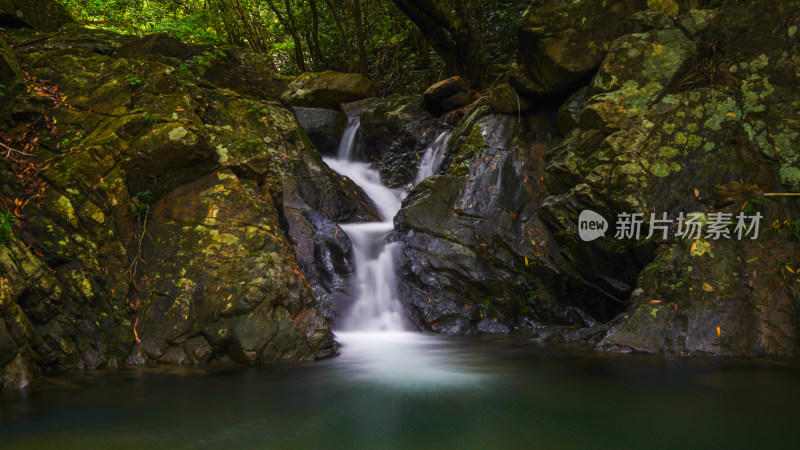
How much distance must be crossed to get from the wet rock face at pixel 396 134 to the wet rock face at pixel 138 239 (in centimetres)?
482

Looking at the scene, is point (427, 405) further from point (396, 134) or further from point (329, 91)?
point (329, 91)

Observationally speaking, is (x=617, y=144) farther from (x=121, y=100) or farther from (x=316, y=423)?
(x=121, y=100)

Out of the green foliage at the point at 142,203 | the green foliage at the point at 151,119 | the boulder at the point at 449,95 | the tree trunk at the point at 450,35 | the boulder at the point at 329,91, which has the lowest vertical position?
the green foliage at the point at 142,203

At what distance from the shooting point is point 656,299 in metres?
4.79

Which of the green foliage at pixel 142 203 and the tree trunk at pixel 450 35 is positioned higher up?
the tree trunk at pixel 450 35

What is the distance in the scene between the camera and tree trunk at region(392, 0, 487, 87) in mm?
Answer: 9750

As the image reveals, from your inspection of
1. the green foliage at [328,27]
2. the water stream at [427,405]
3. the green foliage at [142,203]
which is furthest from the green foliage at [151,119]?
the green foliage at [328,27]

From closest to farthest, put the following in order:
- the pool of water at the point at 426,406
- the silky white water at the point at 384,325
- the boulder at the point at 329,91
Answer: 1. the pool of water at the point at 426,406
2. the silky white water at the point at 384,325
3. the boulder at the point at 329,91

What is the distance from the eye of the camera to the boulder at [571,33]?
6.30m

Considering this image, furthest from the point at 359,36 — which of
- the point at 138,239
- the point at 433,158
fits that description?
the point at 138,239

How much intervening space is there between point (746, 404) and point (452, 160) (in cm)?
588

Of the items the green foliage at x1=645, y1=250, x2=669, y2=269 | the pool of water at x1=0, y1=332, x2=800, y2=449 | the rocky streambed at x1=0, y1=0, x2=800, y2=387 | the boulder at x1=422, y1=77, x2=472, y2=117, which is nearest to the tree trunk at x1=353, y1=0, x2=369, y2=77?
the boulder at x1=422, y1=77, x2=472, y2=117

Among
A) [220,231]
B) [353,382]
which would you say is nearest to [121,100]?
[220,231]

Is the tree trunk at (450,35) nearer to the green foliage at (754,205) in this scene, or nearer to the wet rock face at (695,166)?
the wet rock face at (695,166)
